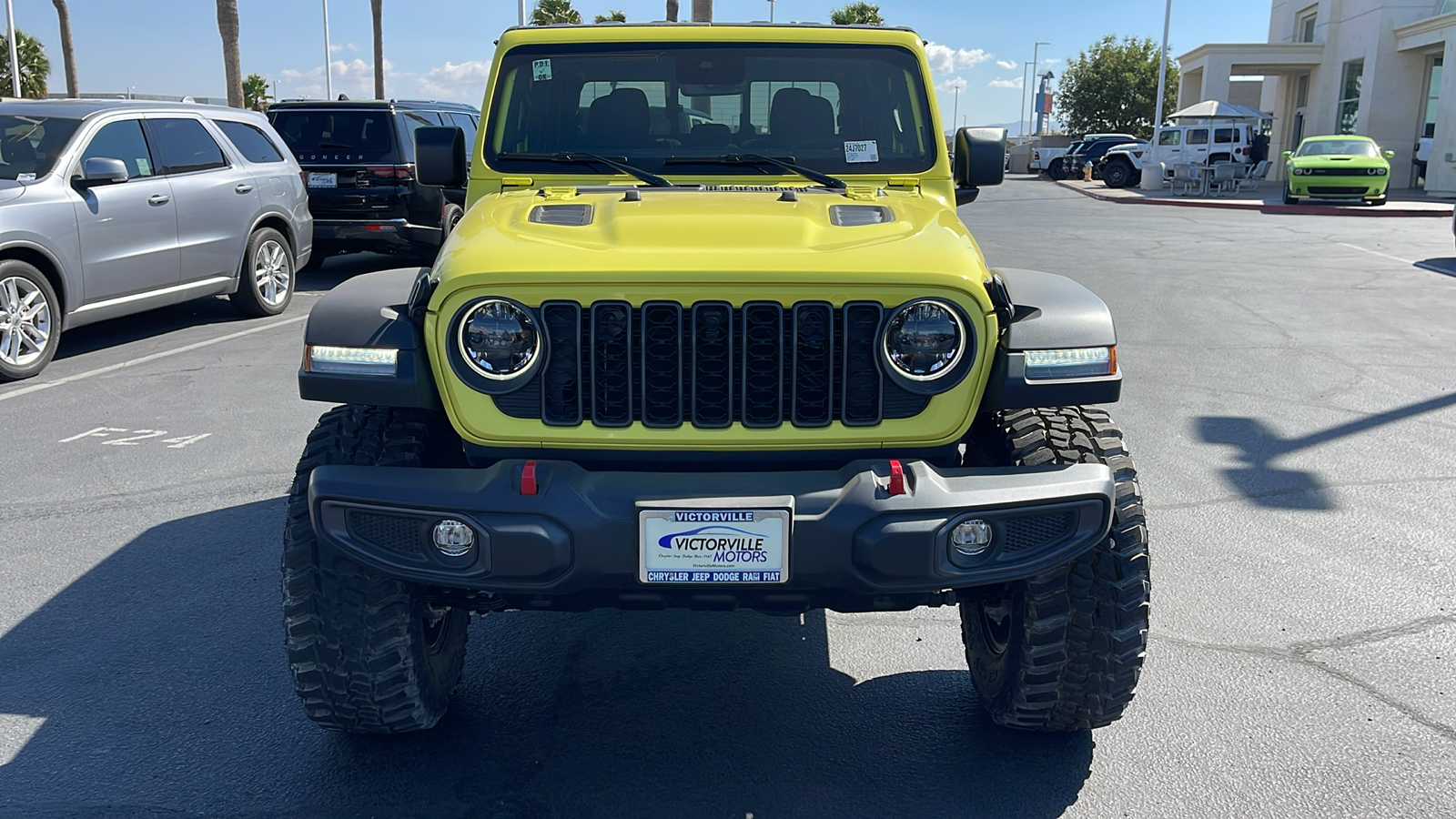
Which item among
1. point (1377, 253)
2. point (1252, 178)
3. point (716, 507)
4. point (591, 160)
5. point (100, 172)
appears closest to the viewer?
point (716, 507)

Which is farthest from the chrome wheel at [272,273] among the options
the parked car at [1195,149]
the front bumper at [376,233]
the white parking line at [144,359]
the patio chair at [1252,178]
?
the patio chair at [1252,178]

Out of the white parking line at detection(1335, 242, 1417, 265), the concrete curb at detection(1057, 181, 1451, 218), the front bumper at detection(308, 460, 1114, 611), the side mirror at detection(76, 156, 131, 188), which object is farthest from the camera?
the concrete curb at detection(1057, 181, 1451, 218)

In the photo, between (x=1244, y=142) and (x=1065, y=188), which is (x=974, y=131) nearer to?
(x=1244, y=142)

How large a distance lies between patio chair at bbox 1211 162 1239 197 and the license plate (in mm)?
31680

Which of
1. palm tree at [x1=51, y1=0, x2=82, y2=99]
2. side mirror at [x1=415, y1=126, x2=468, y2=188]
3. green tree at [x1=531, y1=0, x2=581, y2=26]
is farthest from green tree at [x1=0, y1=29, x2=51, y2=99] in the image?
side mirror at [x1=415, y1=126, x2=468, y2=188]

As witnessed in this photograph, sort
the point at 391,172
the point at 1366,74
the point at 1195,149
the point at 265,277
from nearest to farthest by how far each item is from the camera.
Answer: the point at 265,277
the point at 391,172
the point at 1195,149
the point at 1366,74

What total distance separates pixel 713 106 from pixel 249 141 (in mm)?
7337

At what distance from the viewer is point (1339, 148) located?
2734 cm

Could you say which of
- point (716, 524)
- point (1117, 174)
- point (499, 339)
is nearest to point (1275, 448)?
point (716, 524)

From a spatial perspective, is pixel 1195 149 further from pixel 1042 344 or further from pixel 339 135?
pixel 1042 344

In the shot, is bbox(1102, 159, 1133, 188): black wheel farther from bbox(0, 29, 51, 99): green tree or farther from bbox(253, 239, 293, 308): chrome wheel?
bbox(0, 29, 51, 99): green tree

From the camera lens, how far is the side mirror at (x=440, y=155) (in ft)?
14.0

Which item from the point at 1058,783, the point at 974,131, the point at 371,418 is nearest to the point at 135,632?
A: the point at 371,418

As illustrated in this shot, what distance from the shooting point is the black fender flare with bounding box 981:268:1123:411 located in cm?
291
